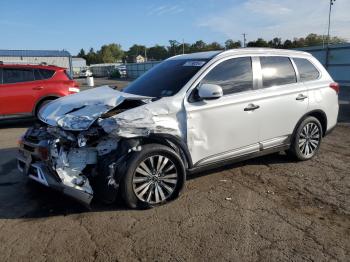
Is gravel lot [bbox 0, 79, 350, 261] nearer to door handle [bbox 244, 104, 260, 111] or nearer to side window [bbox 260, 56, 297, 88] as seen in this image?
door handle [bbox 244, 104, 260, 111]

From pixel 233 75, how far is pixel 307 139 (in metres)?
1.97

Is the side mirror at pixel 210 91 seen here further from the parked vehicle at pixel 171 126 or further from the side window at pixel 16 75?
the side window at pixel 16 75

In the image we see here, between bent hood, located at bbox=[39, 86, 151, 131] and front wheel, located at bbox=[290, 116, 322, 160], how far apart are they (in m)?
2.73

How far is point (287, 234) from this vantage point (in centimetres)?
380

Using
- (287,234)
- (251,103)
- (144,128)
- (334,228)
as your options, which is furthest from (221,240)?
(251,103)

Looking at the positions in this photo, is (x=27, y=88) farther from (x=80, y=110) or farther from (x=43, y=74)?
(x=80, y=110)

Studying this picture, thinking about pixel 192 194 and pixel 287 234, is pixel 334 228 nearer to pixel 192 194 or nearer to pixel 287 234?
pixel 287 234

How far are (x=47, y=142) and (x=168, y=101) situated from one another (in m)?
1.50

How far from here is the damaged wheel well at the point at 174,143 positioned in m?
4.45

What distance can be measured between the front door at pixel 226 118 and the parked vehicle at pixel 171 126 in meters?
0.01

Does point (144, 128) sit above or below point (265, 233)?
above

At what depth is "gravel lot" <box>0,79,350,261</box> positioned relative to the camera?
11.5ft

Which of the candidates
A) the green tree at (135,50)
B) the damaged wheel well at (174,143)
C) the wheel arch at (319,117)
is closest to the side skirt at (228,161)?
the damaged wheel well at (174,143)

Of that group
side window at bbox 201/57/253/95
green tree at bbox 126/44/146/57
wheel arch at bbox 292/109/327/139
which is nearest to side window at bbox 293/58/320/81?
wheel arch at bbox 292/109/327/139
